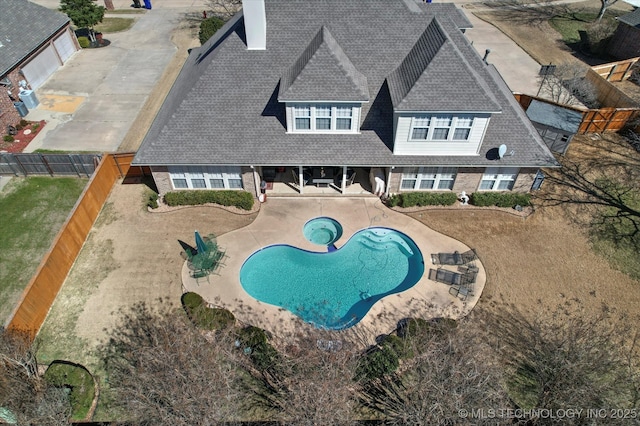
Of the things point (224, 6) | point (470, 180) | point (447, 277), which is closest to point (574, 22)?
point (470, 180)

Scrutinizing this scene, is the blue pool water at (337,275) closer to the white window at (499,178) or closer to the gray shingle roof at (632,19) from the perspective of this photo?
the white window at (499,178)

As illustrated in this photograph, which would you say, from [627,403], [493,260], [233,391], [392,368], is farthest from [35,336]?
[627,403]

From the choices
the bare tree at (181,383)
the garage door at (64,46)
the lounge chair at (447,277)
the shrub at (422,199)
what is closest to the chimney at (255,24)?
the shrub at (422,199)

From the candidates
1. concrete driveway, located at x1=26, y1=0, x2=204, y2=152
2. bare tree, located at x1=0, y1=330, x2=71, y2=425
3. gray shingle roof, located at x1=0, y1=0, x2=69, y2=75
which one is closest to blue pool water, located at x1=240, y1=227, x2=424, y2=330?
bare tree, located at x1=0, y1=330, x2=71, y2=425

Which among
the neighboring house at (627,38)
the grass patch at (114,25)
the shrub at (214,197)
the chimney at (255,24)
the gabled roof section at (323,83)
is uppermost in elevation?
the chimney at (255,24)

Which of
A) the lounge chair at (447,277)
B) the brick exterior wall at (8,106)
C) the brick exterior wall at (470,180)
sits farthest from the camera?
the brick exterior wall at (8,106)

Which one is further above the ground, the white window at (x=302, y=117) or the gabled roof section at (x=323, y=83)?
the gabled roof section at (x=323, y=83)
